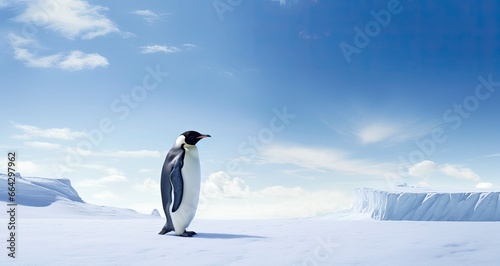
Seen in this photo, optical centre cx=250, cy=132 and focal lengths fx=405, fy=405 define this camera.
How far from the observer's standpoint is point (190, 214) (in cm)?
717

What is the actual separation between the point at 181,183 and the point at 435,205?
23.0 meters

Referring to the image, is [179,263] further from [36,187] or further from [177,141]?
[36,187]

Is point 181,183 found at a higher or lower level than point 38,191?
lower

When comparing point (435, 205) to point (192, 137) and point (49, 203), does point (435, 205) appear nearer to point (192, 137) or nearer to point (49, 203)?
point (192, 137)

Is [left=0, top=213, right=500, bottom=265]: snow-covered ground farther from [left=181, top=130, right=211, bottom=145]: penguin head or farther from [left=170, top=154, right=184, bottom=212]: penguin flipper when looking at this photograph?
[left=181, top=130, right=211, bottom=145]: penguin head

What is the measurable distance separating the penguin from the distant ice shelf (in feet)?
73.6

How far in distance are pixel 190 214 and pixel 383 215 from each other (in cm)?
2312

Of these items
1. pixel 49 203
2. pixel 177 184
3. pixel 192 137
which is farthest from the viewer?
pixel 49 203

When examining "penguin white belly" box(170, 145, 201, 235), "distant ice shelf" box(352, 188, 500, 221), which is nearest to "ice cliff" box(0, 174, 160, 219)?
"distant ice shelf" box(352, 188, 500, 221)

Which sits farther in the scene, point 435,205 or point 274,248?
point 435,205

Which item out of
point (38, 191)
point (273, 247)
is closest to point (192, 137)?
point (273, 247)

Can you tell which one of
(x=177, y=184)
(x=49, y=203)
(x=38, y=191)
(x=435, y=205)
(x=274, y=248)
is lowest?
(x=274, y=248)

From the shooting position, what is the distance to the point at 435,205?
25.7m

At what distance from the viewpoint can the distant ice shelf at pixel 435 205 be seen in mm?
24234
